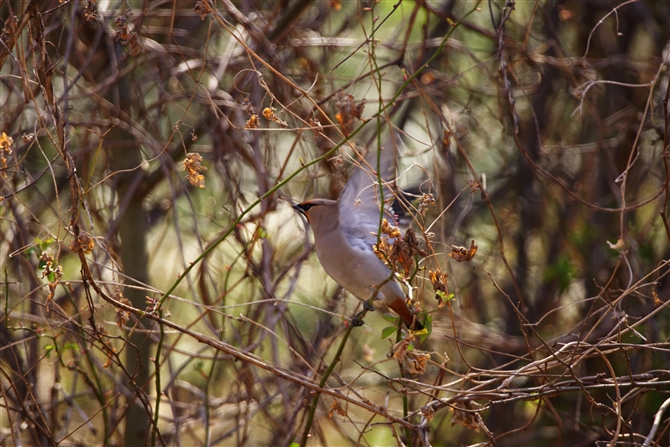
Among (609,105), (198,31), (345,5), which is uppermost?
(345,5)

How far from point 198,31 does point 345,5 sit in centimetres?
140

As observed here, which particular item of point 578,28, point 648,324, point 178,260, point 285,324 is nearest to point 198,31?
point 178,260

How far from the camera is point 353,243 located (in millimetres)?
3455

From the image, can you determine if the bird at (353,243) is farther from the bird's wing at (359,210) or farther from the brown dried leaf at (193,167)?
the brown dried leaf at (193,167)

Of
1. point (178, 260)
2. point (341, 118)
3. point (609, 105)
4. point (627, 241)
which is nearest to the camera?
point (341, 118)

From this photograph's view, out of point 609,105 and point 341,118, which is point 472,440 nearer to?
point 609,105

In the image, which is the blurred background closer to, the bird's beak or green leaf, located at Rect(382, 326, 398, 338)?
the bird's beak

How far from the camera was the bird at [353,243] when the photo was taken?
3316mm

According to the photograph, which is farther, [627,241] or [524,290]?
[524,290]

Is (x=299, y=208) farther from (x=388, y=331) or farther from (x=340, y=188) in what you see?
(x=388, y=331)

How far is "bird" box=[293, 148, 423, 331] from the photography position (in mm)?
3316

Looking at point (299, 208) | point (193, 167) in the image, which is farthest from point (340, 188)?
point (193, 167)

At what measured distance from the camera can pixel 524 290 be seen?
5754mm

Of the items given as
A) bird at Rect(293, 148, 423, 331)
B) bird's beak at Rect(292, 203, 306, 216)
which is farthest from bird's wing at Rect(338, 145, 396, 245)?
bird's beak at Rect(292, 203, 306, 216)
